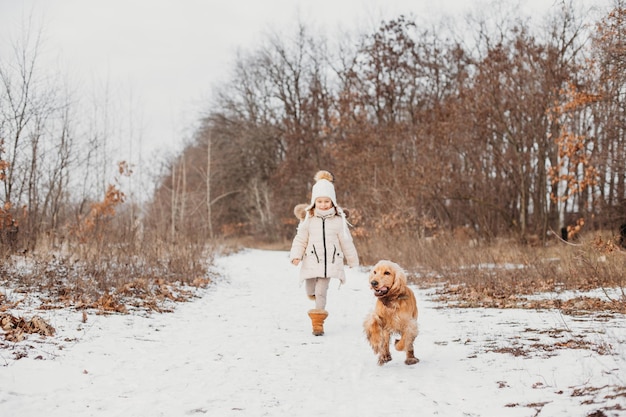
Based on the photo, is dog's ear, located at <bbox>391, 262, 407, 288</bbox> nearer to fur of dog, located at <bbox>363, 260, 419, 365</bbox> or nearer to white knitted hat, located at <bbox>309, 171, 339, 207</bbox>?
fur of dog, located at <bbox>363, 260, 419, 365</bbox>

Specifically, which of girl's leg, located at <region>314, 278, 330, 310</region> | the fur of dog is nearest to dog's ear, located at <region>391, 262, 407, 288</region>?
the fur of dog

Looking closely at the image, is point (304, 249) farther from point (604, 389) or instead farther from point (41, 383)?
point (604, 389)

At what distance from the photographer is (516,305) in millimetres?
7906

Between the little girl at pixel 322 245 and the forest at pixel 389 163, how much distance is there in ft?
10.1

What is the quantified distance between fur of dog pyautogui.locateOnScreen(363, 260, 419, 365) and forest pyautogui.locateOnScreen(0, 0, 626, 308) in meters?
4.43

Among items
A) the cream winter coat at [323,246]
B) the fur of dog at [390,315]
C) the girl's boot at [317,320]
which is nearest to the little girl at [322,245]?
the cream winter coat at [323,246]

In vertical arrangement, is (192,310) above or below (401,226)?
below

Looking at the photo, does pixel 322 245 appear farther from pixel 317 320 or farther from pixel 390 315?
pixel 390 315

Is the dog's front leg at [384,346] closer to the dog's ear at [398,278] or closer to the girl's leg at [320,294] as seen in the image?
the dog's ear at [398,278]

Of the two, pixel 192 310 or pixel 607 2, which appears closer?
pixel 192 310

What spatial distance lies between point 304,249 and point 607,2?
39.7ft

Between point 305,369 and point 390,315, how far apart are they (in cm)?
94

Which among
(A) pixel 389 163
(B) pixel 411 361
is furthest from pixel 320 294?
(A) pixel 389 163

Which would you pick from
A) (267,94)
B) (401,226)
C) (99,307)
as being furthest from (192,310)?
(267,94)
